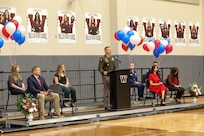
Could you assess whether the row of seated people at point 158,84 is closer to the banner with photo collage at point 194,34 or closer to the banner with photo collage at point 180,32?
the banner with photo collage at point 180,32

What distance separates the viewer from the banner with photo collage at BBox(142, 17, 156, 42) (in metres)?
17.5

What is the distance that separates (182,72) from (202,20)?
296 cm

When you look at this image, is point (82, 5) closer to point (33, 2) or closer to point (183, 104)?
point (33, 2)

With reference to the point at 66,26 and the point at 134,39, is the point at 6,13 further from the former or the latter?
the point at 134,39

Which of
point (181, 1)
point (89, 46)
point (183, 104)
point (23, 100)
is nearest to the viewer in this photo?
point (23, 100)

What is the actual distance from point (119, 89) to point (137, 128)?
2457mm

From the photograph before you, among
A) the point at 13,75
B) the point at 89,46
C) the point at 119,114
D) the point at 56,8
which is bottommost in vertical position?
the point at 119,114

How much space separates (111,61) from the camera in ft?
38.8

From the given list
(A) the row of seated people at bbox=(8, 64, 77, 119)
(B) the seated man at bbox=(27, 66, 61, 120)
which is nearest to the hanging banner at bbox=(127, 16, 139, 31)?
(A) the row of seated people at bbox=(8, 64, 77, 119)

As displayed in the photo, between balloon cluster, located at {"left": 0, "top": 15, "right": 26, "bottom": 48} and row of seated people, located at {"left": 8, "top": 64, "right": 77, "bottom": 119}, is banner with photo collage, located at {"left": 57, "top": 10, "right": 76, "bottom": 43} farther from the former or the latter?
balloon cluster, located at {"left": 0, "top": 15, "right": 26, "bottom": 48}

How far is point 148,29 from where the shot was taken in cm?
1762

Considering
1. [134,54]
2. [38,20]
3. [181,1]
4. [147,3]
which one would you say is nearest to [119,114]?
[38,20]

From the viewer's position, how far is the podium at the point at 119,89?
1141 cm

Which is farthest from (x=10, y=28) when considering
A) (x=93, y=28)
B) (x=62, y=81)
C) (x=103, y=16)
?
(x=103, y=16)
